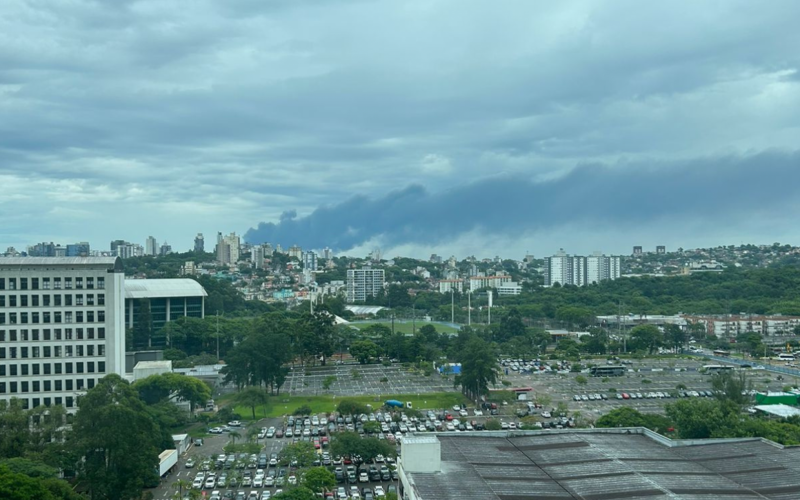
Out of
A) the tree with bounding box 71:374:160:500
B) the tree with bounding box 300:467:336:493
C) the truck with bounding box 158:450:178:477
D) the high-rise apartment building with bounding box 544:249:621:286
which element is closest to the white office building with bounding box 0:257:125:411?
the truck with bounding box 158:450:178:477

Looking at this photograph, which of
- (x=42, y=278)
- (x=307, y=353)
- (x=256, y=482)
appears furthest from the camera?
(x=307, y=353)

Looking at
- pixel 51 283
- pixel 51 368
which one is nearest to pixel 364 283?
pixel 51 283

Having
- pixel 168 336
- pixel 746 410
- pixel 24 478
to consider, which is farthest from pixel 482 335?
pixel 24 478

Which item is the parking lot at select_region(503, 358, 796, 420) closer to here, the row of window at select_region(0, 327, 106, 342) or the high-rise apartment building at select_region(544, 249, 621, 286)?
the row of window at select_region(0, 327, 106, 342)

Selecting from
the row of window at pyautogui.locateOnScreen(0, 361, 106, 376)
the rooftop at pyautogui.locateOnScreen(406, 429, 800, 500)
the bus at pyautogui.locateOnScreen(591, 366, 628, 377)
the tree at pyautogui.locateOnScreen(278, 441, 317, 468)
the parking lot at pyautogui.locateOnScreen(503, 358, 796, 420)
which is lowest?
the parking lot at pyautogui.locateOnScreen(503, 358, 796, 420)

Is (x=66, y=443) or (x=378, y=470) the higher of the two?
(x=66, y=443)

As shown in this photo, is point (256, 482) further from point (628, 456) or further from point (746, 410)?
point (746, 410)

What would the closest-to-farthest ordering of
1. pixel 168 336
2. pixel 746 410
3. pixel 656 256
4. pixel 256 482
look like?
pixel 256 482
pixel 746 410
pixel 168 336
pixel 656 256
